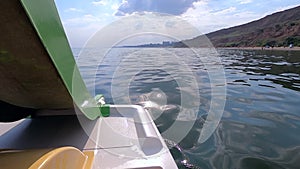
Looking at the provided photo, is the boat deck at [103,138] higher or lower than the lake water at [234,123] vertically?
higher

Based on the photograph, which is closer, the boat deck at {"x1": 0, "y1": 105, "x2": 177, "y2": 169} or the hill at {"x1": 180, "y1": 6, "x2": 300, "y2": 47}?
the boat deck at {"x1": 0, "y1": 105, "x2": 177, "y2": 169}

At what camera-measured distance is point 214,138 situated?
2.74 m

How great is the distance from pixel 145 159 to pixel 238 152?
4.65 feet

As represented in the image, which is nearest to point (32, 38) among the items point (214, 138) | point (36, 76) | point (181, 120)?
point (36, 76)

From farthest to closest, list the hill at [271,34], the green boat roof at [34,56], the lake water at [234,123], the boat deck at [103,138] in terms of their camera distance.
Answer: the hill at [271,34] → the lake water at [234,123] → the boat deck at [103,138] → the green boat roof at [34,56]

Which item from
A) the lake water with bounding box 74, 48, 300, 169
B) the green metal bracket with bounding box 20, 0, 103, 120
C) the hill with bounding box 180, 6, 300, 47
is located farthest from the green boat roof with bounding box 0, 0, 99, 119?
the hill with bounding box 180, 6, 300, 47

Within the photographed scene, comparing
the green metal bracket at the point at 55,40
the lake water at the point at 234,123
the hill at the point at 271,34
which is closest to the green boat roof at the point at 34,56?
the green metal bracket at the point at 55,40

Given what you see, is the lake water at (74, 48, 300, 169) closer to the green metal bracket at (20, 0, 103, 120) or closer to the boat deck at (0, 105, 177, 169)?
the boat deck at (0, 105, 177, 169)

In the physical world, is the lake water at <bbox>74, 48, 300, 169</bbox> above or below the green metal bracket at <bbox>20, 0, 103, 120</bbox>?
below

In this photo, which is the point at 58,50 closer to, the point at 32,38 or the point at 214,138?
the point at 32,38

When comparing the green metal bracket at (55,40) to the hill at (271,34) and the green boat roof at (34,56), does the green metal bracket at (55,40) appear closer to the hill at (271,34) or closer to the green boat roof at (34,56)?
the green boat roof at (34,56)

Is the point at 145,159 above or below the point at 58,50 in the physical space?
below

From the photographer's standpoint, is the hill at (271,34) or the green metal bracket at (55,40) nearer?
the green metal bracket at (55,40)

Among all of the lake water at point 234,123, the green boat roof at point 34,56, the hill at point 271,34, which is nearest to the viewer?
the green boat roof at point 34,56
